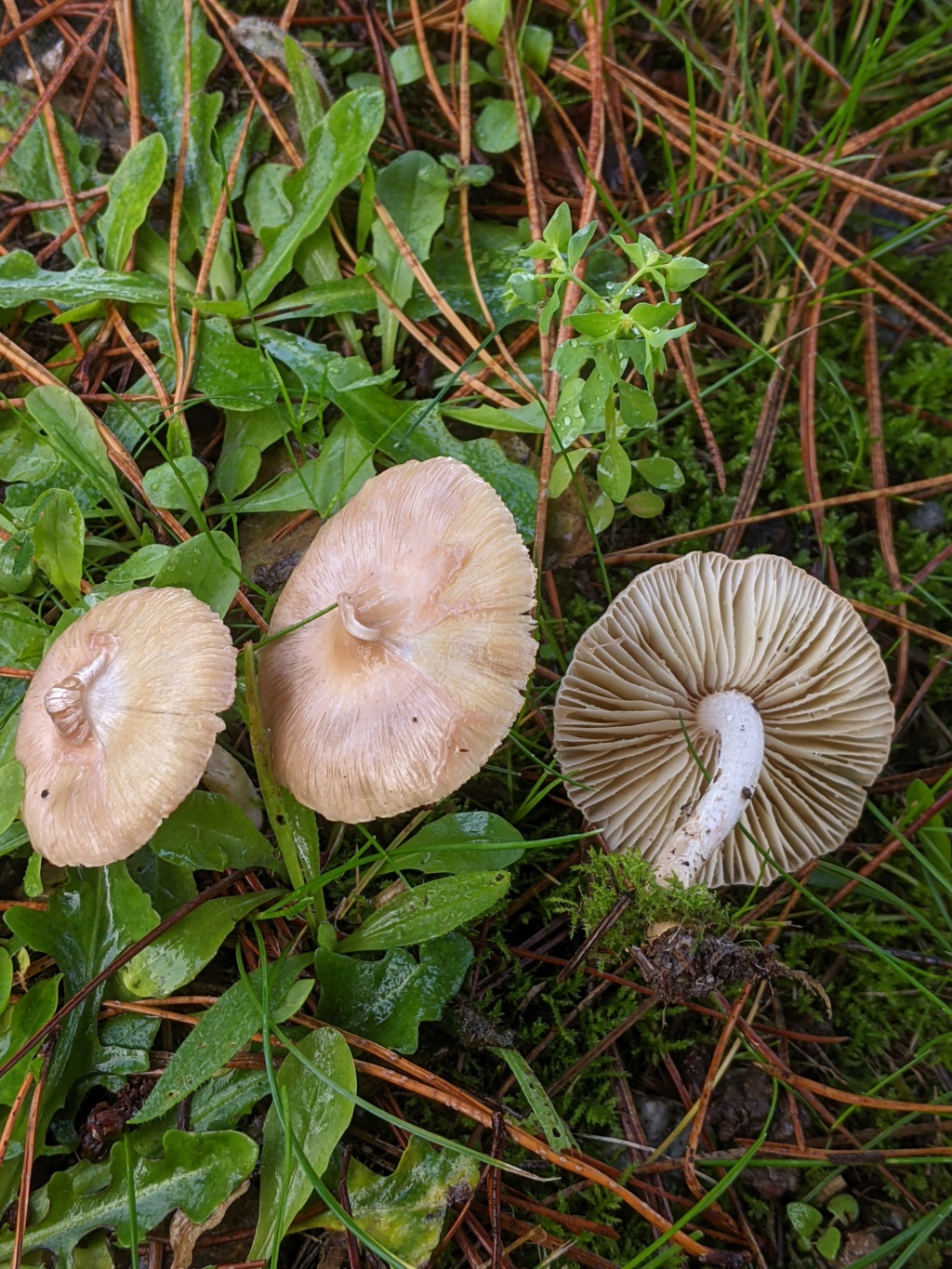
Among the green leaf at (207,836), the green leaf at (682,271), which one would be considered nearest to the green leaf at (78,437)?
the green leaf at (207,836)

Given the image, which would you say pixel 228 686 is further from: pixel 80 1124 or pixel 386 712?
pixel 80 1124

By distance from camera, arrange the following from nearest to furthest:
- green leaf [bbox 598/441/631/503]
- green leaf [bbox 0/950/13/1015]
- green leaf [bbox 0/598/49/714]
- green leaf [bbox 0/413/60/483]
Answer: green leaf [bbox 0/950/13/1015], green leaf [bbox 598/441/631/503], green leaf [bbox 0/598/49/714], green leaf [bbox 0/413/60/483]

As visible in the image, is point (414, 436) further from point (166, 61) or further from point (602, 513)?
point (166, 61)

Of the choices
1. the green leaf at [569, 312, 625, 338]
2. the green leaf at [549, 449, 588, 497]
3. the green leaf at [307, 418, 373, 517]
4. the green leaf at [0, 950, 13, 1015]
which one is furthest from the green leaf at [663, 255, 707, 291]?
the green leaf at [0, 950, 13, 1015]

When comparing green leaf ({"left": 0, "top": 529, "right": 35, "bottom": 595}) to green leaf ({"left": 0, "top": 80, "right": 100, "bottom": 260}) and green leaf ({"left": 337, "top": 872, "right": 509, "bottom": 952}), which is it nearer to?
green leaf ({"left": 0, "top": 80, "right": 100, "bottom": 260})

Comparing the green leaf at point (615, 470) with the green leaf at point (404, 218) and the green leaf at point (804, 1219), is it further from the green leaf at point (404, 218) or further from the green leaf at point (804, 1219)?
the green leaf at point (804, 1219)

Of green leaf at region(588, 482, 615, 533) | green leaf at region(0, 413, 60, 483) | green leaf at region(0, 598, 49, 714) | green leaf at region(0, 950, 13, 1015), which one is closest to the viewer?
green leaf at region(0, 950, 13, 1015)
